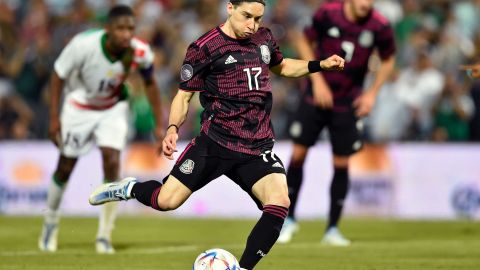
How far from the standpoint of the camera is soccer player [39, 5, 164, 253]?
1219 cm

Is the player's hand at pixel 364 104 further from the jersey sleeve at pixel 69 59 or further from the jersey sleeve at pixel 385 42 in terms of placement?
the jersey sleeve at pixel 69 59

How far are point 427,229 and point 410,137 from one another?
13.0 feet

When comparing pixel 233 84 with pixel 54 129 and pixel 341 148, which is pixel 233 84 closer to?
pixel 54 129

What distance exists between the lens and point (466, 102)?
1898 centimetres

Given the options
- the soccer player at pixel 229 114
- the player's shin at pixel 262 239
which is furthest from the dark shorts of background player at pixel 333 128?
the player's shin at pixel 262 239

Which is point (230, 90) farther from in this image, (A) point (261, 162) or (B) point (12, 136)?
(B) point (12, 136)

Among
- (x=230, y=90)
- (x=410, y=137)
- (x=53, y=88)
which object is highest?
(x=230, y=90)

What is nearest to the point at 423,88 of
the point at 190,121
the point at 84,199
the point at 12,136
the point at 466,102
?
the point at 466,102

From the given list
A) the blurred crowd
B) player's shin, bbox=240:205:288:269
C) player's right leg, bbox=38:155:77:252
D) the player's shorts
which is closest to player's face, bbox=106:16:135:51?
the player's shorts

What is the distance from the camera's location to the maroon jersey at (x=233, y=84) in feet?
30.5

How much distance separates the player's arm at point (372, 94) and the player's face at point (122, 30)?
9.70 ft

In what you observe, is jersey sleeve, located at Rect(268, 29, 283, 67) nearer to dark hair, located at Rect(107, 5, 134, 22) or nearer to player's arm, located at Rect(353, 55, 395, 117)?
dark hair, located at Rect(107, 5, 134, 22)

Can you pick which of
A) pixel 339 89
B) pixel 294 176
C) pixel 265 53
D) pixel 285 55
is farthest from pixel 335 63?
pixel 285 55

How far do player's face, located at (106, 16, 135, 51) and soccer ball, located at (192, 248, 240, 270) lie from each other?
3.91 meters
